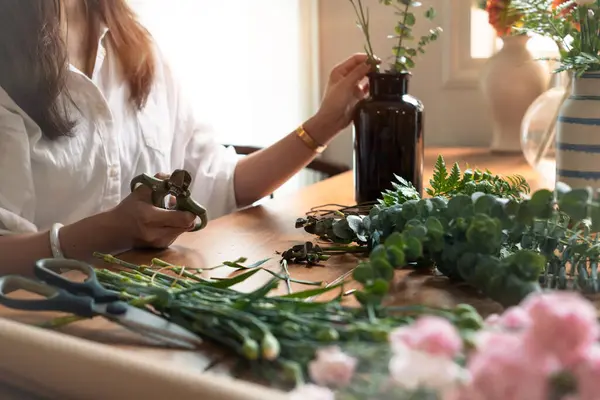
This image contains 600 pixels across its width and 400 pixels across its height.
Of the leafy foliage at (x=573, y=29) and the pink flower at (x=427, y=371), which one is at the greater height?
the leafy foliage at (x=573, y=29)

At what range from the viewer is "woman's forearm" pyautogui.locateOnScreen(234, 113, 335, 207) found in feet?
4.06

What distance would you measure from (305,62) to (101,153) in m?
1.29

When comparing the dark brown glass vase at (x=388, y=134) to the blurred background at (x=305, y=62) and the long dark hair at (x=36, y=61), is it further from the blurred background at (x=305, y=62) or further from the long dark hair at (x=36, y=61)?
the blurred background at (x=305, y=62)

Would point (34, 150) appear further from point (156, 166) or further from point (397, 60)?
point (397, 60)

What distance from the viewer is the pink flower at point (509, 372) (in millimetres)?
236

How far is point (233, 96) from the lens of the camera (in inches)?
77.2

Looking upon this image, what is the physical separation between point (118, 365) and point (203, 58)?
4.97 feet

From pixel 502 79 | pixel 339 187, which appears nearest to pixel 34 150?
pixel 339 187

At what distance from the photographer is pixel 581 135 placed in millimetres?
886

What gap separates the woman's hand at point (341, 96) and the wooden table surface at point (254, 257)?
117 mm

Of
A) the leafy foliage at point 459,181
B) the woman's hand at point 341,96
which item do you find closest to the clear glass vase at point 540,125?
the woman's hand at point 341,96

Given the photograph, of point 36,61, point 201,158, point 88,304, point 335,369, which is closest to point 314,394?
point 335,369

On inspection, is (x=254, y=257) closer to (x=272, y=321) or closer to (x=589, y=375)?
(x=272, y=321)

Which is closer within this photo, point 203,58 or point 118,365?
point 118,365
